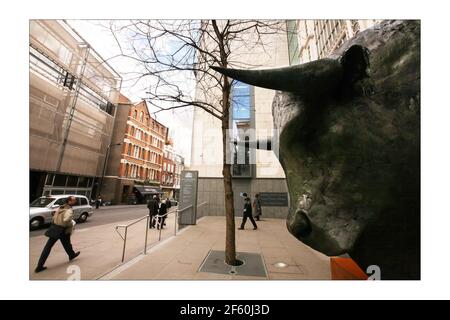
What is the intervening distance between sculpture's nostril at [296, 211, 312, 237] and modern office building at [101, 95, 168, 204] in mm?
17700

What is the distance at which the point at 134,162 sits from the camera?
76.8ft

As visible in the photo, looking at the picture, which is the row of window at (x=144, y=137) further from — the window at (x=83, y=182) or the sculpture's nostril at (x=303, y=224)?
the sculpture's nostril at (x=303, y=224)

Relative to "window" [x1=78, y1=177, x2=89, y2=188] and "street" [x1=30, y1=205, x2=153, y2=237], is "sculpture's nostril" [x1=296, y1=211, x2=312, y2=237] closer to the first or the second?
"window" [x1=78, y1=177, x2=89, y2=188]

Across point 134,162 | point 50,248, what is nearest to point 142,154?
point 134,162

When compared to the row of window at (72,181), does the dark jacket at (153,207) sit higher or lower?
lower

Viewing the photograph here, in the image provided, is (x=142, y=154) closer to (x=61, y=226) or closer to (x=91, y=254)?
(x=91, y=254)

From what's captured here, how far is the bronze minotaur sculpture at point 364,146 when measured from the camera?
40.6 inches

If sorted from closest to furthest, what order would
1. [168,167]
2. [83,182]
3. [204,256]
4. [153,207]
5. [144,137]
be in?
1. [204,256]
2. [153,207]
3. [83,182]
4. [144,137]
5. [168,167]

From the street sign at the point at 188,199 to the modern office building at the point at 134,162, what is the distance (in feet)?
33.0

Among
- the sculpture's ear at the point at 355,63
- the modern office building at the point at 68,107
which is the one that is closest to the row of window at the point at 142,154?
the modern office building at the point at 68,107

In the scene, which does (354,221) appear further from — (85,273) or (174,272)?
(85,273)

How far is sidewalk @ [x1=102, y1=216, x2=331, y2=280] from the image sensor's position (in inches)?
138

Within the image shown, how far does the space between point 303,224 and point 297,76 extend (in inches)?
30.6

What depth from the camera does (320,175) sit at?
114 cm
